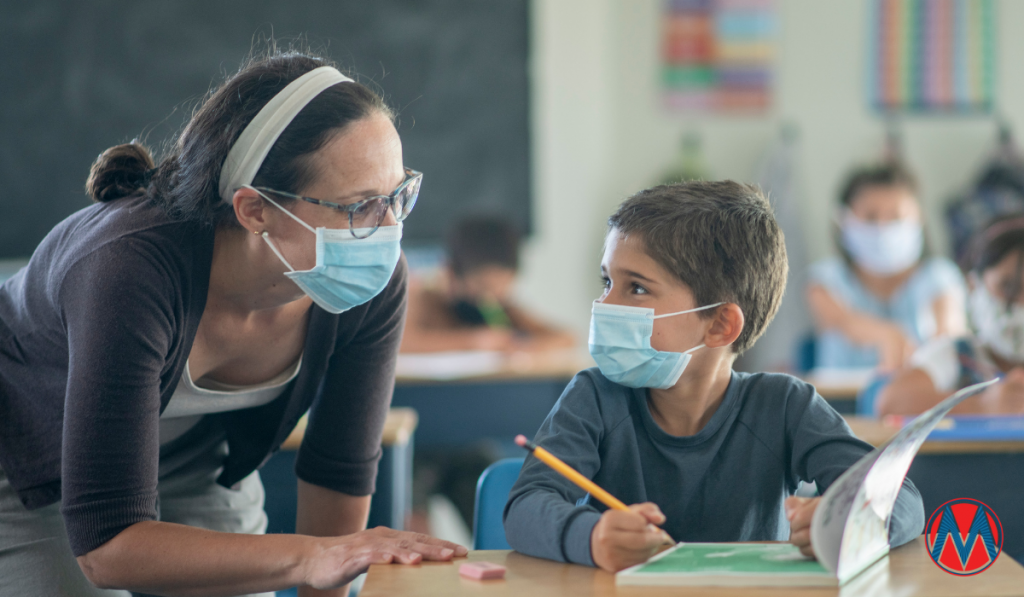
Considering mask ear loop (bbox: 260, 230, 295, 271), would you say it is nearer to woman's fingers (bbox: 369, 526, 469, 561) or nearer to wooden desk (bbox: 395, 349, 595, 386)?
woman's fingers (bbox: 369, 526, 469, 561)

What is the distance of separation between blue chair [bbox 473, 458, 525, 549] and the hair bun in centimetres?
65

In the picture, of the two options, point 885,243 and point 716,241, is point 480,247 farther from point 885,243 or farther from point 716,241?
point 716,241

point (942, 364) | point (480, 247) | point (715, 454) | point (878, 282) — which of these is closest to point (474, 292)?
point (480, 247)

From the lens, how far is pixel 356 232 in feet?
4.08

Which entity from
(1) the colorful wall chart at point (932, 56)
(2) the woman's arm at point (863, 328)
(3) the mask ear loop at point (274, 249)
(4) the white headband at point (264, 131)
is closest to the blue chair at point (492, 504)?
(3) the mask ear loop at point (274, 249)

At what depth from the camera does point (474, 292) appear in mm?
3799

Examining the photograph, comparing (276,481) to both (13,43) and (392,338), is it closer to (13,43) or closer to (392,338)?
(392,338)

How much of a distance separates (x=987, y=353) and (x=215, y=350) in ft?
6.04

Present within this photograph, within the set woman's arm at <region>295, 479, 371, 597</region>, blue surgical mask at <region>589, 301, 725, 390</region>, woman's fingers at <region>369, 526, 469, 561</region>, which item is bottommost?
woman's arm at <region>295, 479, 371, 597</region>

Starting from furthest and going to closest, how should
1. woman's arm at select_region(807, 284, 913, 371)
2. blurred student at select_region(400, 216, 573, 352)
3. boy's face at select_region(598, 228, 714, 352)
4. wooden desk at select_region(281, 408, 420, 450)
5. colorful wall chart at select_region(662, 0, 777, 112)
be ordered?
colorful wall chart at select_region(662, 0, 777, 112) < blurred student at select_region(400, 216, 573, 352) < woman's arm at select_region(807, 284, 913, 371) < wooden desk at select_region(281, 408, 420, 450) < boy's face at select_region(598, 228, 714, 352)

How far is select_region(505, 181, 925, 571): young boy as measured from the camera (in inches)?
45.9

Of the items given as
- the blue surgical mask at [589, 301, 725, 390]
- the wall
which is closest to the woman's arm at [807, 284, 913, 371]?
the wall

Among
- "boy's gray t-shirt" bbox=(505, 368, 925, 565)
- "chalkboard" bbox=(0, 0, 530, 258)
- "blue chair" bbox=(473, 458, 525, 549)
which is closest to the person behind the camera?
"boy's gray t-shirt" bbox=(505, 368, 925, 565)

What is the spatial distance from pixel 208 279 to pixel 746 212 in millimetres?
743
